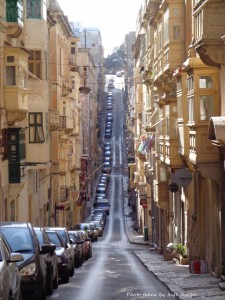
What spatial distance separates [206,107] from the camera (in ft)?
79.7

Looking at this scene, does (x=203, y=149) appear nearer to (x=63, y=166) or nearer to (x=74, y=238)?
(x=74, y=238)

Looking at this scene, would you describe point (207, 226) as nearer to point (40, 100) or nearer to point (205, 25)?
point (205, 25)

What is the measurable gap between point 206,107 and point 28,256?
33.0 ft

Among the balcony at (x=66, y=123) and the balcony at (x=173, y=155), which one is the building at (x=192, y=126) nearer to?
the balcony at (x=173, y=155)

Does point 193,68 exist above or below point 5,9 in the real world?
below

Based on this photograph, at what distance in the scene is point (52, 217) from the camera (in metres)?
58.5

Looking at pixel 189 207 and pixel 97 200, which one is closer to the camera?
pixel 189 207

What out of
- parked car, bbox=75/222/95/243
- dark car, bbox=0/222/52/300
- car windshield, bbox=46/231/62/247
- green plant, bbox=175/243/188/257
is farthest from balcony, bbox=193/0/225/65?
parked car, bbox=75/222/95/243

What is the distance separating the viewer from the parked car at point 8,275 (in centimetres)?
1136

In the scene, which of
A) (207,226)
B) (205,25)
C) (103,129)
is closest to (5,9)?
(207,226)

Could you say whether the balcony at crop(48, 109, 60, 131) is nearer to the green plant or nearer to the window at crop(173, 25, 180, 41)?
the window at crop(173, 25, 180, 41)

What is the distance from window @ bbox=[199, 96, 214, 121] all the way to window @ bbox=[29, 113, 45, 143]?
20304 mm

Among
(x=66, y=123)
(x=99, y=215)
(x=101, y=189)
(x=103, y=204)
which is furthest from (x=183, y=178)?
(x=101, y=189)

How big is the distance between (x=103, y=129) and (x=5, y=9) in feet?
429
